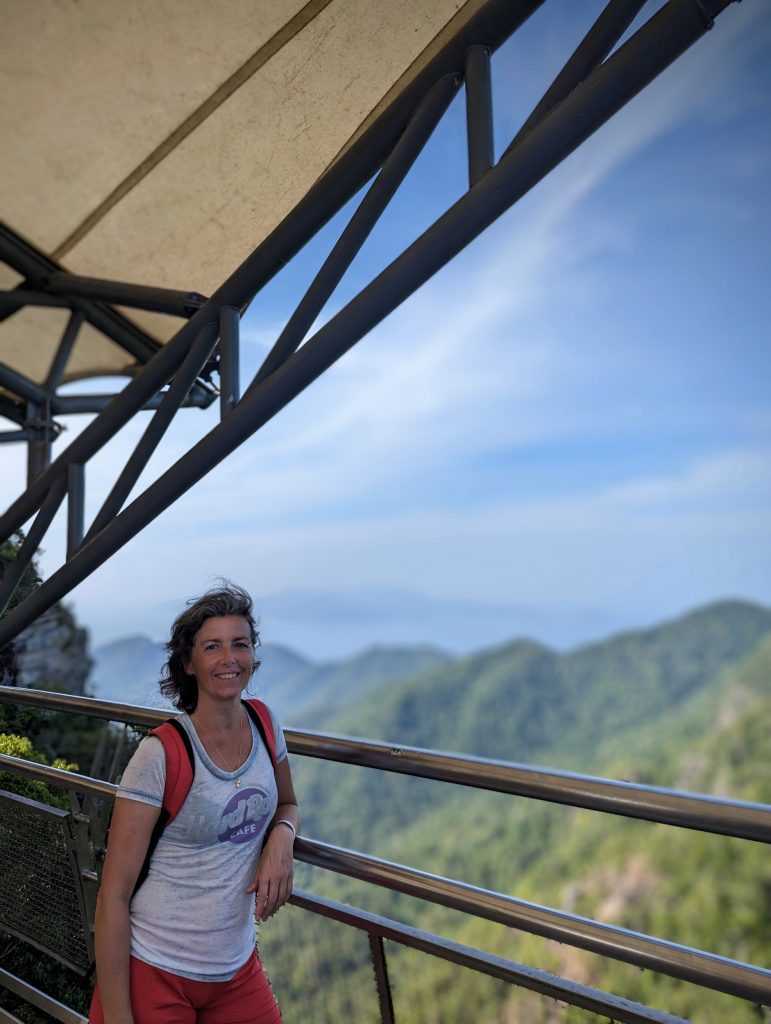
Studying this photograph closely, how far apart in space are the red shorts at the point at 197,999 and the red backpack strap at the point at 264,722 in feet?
0.99

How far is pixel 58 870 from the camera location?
5.08 ft

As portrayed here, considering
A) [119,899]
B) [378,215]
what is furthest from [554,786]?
[378,215]

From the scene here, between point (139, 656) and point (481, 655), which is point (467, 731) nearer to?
point (481, 655)

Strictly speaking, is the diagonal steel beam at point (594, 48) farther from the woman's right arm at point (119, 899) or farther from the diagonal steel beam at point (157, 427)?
the woman's right arm at point (119, 899)

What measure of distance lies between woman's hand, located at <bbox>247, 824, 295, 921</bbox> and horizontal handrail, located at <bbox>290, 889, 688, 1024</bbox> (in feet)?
0.26

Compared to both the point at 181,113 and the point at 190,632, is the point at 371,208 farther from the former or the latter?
the point at 181,113

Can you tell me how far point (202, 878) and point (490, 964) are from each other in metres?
0.41

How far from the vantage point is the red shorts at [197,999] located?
102 centimetres

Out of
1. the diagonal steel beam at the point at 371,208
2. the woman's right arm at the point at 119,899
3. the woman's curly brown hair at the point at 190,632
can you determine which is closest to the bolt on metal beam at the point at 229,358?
the diagonal steel beam at the point at 371,208

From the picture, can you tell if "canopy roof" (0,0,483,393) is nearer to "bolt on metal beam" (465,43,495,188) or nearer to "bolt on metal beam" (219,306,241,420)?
"bolt on metal beam" (465,43,495,188)

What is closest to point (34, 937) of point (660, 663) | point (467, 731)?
point (467, 731)

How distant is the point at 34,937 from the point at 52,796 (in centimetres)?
35

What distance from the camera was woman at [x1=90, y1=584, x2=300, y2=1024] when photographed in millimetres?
1008

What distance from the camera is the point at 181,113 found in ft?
8.91
